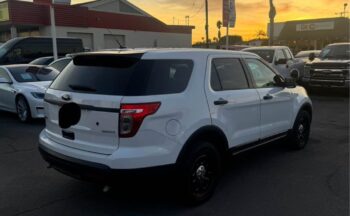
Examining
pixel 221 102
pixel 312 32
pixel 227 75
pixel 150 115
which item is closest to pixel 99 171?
pixel 150 115

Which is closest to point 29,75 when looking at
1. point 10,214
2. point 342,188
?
point 10,214

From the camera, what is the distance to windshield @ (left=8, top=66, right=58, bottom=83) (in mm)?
10500

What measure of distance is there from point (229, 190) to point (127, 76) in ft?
6.61

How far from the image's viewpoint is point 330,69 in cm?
1434

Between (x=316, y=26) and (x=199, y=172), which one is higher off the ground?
(x=316, y=26)

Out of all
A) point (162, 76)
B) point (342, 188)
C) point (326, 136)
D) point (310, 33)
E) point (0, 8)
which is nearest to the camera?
point (162, 76)

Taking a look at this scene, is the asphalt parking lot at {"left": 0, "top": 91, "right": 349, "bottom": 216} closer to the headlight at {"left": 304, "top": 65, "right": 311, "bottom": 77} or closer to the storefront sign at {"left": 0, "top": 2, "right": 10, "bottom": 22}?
the headlight at {"left": 304, "top": 65, "right": 311, "bottom": 77}

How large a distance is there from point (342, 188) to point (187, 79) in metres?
2.43

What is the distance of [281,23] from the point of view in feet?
181

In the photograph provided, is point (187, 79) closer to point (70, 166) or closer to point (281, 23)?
point (70, 166)

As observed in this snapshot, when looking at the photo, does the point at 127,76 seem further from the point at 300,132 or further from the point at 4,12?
the point at 4,12

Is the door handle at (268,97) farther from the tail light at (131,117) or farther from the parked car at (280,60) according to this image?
the parked car at (280,60)

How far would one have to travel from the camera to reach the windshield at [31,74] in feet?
34.4

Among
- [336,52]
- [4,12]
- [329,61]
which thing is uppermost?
[4,12]
